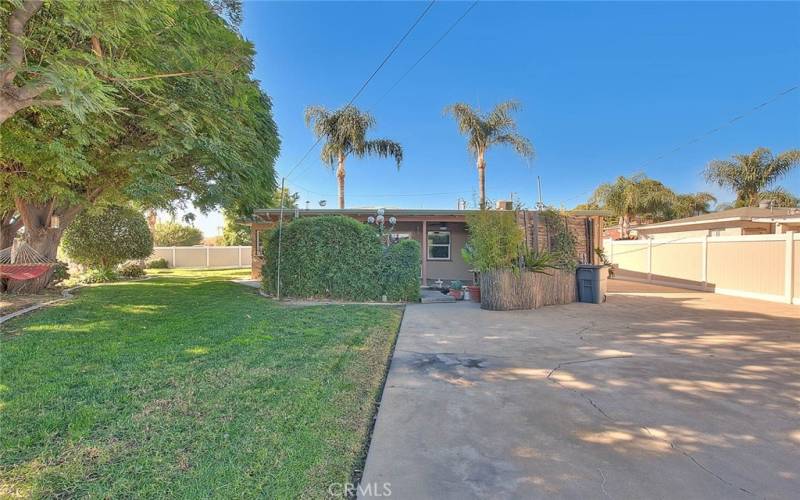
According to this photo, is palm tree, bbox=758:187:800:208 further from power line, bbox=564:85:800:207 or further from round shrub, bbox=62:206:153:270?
round shrub, bbox=62:206:153:270

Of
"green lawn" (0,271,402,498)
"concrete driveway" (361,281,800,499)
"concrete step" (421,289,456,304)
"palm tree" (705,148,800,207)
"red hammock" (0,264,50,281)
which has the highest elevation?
"palm tree" (705,148,800,207)

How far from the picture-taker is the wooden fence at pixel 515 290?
320 inches

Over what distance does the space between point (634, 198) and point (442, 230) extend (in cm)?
1494

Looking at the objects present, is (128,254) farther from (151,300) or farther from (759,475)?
(759,475)

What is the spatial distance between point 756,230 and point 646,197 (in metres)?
7.74

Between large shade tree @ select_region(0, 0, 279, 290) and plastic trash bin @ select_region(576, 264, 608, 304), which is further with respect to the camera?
plastic trash bin @ select_region(576, 264, 608, 304)

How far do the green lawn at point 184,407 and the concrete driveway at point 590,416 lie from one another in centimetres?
42

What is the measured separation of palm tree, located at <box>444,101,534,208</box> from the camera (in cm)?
1611

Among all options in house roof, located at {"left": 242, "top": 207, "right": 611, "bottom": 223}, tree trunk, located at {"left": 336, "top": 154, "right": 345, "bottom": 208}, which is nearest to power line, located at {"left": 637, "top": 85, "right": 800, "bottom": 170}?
house roof, located at {"left": 242, "top": 207, "right": 611, "bottom": 223}

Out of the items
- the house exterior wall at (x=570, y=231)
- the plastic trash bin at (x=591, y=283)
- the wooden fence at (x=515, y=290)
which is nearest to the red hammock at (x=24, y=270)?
the wooden fence at (x=515, y=290)

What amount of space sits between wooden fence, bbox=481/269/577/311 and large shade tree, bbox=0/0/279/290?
6543mm

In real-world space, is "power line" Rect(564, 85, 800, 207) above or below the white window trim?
above

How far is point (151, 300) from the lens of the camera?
8648mm

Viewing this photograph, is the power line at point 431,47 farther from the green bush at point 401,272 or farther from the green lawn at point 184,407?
the green lawn at point 184,407
